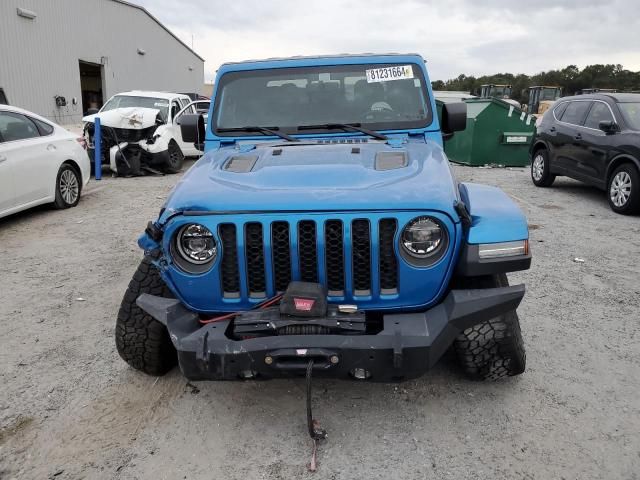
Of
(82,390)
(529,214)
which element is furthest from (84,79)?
(82,390)

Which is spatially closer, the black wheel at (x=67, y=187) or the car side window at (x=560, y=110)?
the black wheel at (x=67, y=187)

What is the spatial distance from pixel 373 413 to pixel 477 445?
568 mm

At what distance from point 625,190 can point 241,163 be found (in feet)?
21.6

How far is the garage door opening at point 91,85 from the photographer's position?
2912 cm

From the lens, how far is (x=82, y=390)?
325cm

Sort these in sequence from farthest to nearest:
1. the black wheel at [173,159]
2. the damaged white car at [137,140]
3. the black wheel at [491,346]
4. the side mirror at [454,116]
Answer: the black wheel at [173,159]
the damaged white car at [137,140]
the side mirror at [454,116]
the black wheel at [491,346]

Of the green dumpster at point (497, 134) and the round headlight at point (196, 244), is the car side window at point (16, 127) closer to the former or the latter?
the round headlight at point (196, 244)

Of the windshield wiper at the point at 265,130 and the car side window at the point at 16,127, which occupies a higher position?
the car side window at the point at 16,127

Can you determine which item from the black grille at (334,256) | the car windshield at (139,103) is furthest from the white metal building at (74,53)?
the black grille at (334,256)

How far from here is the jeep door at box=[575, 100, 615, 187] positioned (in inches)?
323

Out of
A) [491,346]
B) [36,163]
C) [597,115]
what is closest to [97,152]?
[36,163]

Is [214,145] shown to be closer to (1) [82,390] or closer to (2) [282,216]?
(2) [282,216]

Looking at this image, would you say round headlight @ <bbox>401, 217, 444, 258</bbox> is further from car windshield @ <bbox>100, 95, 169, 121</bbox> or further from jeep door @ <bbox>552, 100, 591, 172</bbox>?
car windshield @ <bbox>100, 95, 169, 121</bbox>

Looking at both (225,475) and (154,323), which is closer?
(225,475)
